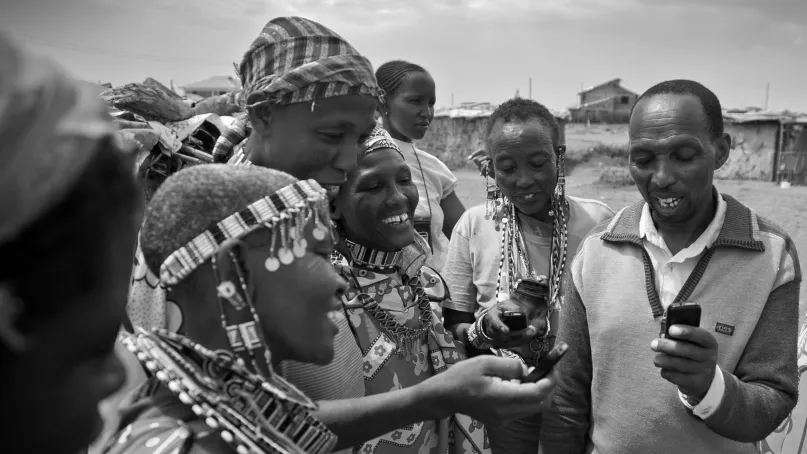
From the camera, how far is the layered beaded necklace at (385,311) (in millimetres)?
2202

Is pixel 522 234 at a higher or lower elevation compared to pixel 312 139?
lower

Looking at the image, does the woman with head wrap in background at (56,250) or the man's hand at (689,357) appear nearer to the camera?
the woman with head wrap in background at (56,250)

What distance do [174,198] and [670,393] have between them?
1820 millimetres

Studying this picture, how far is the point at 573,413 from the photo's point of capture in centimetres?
240

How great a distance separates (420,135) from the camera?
4973mm

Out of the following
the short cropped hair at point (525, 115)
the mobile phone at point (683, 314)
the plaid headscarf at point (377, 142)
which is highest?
the short cropped hair at point (525, 115)

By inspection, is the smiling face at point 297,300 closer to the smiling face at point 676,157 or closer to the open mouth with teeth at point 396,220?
the open mouth with teeth at point 396,220

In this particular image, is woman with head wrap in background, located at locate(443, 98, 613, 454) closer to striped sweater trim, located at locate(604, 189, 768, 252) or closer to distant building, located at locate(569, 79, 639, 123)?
striped sweater trim, located at locate(604, 189, 768, 252)

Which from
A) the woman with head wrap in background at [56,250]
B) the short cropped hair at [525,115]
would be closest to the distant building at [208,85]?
the short cropped hair at [525,115]

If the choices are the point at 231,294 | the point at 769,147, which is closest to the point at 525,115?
the point at 231,294

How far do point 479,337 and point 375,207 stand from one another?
30.8 inches

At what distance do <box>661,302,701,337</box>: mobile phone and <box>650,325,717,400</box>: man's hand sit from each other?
0.06 feet

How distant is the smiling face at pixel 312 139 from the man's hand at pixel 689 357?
1.19 metres

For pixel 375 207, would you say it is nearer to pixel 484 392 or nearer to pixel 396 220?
pixel 396 220
